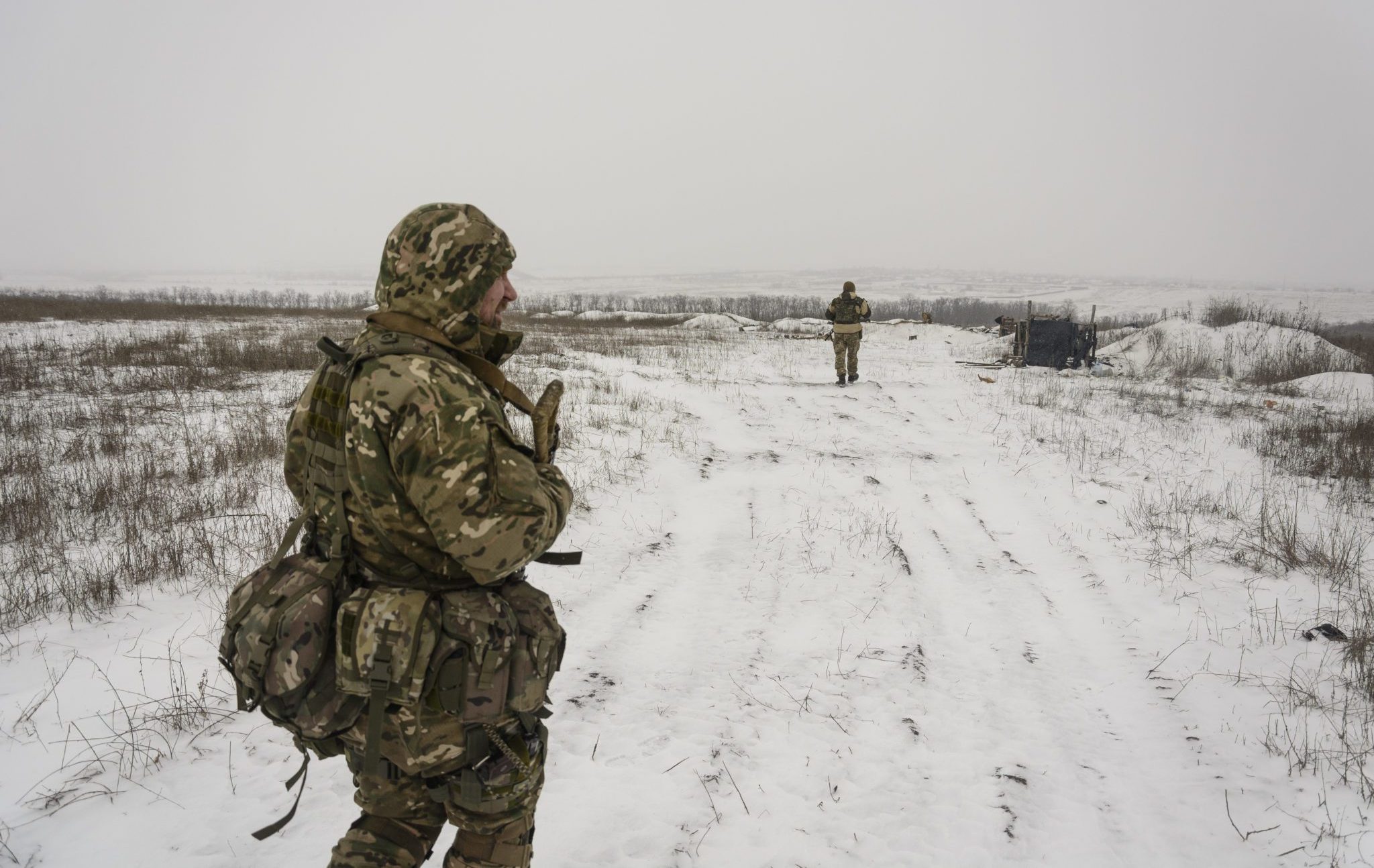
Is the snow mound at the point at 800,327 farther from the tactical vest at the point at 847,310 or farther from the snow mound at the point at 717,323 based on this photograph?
the tactical vest at the point at 847,310

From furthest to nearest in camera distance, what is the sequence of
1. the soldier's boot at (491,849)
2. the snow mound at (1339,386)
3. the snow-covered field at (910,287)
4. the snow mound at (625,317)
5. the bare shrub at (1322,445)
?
the snow-covered field at (910,287) < the snow mound at (625,317) < the snow mound at (1339,386) < the bare shrub at (1322,445) < the soldier's boot at (491,849)

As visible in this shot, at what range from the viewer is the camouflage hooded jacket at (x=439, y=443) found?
A: 5.27 feet

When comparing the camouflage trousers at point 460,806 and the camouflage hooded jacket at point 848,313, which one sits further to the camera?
the camouflage hooded jacket at point 848,313

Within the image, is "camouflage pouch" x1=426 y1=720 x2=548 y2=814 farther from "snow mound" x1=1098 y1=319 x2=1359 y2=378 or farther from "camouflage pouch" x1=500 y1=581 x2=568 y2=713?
"snow mound" x1=1098 y1=319 x2=1359 y2=378

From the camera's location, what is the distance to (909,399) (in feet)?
40.1

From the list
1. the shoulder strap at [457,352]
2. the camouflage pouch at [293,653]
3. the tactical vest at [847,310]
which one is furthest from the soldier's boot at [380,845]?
the tactical vest at [847,310]

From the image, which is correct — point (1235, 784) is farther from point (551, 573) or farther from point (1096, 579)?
point (551, 573)

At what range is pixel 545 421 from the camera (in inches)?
72.5

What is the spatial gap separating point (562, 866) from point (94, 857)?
170 centimetres

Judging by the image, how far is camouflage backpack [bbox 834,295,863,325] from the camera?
13.0 meters

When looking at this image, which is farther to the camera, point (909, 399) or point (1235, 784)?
point (909, 399)

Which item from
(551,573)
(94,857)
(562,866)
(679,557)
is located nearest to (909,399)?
(679,557)

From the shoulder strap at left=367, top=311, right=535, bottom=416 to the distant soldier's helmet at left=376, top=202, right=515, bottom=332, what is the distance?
25 millimetres

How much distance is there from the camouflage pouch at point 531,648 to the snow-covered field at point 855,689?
120 centimetres
